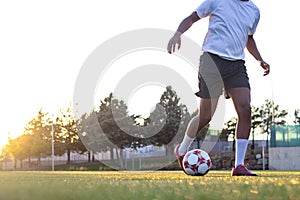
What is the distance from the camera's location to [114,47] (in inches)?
823

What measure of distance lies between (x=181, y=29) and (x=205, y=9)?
397mm

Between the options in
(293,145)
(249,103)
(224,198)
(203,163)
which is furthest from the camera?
(293,145)

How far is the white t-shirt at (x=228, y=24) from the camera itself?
586 cm

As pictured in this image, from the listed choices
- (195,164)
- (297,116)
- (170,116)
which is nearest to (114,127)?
(170,116)

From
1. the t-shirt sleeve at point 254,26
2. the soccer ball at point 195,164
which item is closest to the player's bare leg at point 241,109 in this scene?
the soccer ball at point 195,164

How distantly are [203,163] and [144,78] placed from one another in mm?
17527

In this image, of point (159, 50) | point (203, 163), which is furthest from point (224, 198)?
point (159, 50)

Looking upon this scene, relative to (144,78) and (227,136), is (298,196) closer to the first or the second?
(144,78)

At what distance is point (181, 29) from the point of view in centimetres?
577

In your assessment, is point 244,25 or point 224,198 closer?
point 224,198

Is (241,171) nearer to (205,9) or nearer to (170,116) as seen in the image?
(205,9)

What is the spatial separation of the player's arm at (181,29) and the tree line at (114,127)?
4018 cm

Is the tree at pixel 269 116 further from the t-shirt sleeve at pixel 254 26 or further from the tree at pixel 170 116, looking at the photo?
the t-shirt sleeve at pixel 254 26

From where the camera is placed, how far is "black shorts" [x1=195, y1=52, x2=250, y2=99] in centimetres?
579
